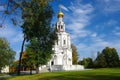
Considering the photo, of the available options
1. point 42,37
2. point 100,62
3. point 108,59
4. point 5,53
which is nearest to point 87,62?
point 100,62

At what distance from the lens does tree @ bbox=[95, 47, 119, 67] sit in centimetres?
9388

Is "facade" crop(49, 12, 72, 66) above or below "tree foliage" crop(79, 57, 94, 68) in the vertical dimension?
above

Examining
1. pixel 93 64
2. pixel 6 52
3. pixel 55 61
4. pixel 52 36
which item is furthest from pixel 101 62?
pixel 52 36

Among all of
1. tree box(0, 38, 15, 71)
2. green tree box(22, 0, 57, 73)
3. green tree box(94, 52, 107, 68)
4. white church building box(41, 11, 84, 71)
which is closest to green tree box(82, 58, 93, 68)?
green tree box(94, 52, 107, 68)

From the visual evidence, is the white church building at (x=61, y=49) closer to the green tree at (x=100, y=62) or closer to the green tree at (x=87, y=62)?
the green tree at (x=100, y=62)

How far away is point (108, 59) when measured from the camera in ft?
316

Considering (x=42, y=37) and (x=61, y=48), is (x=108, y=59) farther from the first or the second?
(x=42, y=37)

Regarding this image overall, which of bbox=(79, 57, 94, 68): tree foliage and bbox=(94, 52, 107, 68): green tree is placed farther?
bbox=(79, 57, 94, 68): tree foliage

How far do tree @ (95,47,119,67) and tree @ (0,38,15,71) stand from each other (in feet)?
116

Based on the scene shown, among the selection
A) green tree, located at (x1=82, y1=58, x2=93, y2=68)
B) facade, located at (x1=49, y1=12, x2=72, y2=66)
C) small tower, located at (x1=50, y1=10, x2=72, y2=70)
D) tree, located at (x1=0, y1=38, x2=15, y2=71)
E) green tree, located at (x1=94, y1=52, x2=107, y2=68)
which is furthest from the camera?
green tree, located at (x1=82, y1=58, x2=93, y2=68)

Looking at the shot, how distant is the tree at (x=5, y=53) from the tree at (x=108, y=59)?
35.5 meters

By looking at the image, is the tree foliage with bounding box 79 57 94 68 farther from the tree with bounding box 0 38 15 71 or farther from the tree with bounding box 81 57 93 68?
the tree with bounding box 0 38 15 71

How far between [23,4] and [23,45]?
3117 cm

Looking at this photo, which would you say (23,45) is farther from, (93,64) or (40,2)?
(93,64)
